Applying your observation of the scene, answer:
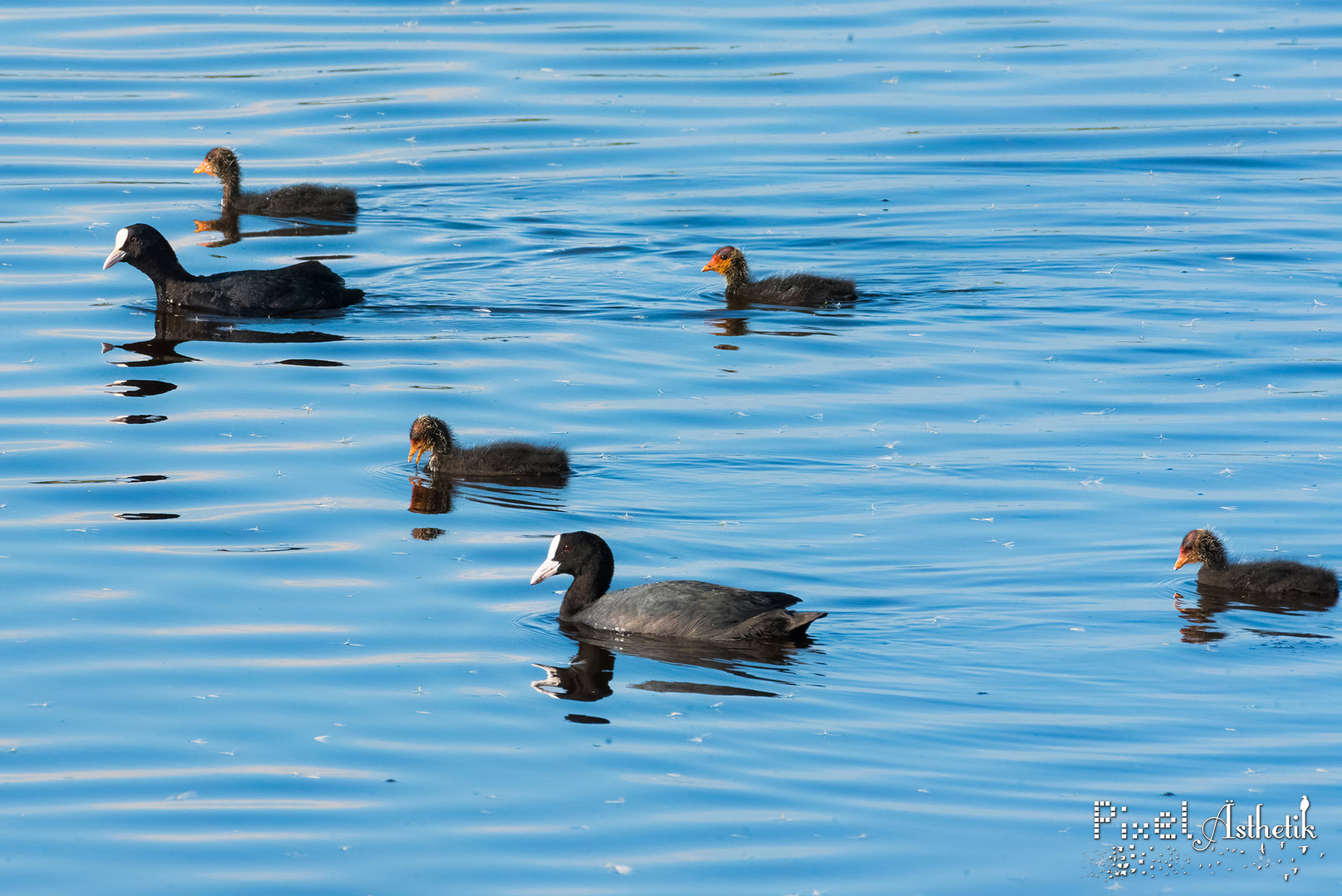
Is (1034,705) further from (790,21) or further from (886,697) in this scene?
(790,21)

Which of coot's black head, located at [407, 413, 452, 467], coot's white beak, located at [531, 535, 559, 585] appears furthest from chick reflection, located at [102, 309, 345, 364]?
coot's white beak, located at [531, 535, 559, 585]

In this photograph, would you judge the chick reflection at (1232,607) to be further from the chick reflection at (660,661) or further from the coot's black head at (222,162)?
the coot's black head at (222,162)

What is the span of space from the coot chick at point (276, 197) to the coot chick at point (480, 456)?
6.80m

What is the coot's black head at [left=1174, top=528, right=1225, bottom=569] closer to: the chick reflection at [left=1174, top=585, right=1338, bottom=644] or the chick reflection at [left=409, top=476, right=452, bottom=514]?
the chick reflection at [left=1174, top=585, right=1338, bottom=644]

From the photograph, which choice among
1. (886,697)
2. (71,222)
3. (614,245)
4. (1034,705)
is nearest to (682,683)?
(886,697)

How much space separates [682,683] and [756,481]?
9.45ft

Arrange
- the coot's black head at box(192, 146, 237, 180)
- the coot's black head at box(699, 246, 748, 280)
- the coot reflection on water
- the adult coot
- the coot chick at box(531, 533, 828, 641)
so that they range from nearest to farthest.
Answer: the coot reflection on water → the coot chick at box(531, 533, 828, 641) → the adult coot → the coot's black head at box(699, 246, 748, 280) → the coot's black head at box(192, 146, 237, 180)

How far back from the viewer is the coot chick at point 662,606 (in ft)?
30.8

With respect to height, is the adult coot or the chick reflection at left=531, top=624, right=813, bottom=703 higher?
the adult coot

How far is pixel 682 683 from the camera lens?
30.1 ft

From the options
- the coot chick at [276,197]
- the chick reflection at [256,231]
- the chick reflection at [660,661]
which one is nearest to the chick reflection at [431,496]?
the chick reflection at [660,661]

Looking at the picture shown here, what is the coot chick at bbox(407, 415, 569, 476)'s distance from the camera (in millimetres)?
11992

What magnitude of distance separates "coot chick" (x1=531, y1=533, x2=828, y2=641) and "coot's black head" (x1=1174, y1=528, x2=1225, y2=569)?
227 cm

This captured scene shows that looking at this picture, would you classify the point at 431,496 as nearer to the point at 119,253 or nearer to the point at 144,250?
the point at 144,250
